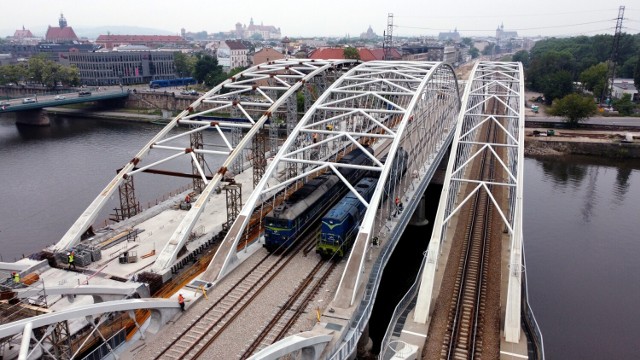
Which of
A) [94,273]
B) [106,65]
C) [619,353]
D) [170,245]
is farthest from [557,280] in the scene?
[106,65]

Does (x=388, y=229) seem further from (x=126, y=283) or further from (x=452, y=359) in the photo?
(x=126, y=283)

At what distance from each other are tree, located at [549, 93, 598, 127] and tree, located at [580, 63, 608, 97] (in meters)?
21.2

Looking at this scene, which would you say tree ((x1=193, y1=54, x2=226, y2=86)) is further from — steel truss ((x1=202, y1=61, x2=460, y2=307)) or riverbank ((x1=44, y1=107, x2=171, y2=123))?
steel truss ((x1=202, y1=61, x2=460, y2=307))

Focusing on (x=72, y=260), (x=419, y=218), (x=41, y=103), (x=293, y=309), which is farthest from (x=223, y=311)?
(x=41, y=103)

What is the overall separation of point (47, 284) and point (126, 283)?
502 centimetres

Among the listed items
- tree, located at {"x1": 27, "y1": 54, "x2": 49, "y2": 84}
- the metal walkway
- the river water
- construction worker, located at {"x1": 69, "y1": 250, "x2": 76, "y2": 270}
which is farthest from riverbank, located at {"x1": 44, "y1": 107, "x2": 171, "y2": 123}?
construction worker, located at {"x1": 69, "y1": 250, "x2": 76, "y2": 270}

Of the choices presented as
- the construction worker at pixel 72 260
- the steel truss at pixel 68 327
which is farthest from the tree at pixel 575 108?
the construction worker at pixel 72 260

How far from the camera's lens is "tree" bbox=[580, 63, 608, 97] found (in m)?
99.3

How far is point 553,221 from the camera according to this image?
47.0 metres

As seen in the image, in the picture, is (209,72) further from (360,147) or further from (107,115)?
(360,147)

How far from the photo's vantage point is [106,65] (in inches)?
4906

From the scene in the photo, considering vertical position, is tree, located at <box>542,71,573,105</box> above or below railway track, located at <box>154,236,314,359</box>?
above

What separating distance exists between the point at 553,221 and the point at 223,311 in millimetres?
36554

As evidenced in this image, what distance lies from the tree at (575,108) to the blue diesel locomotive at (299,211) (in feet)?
194
